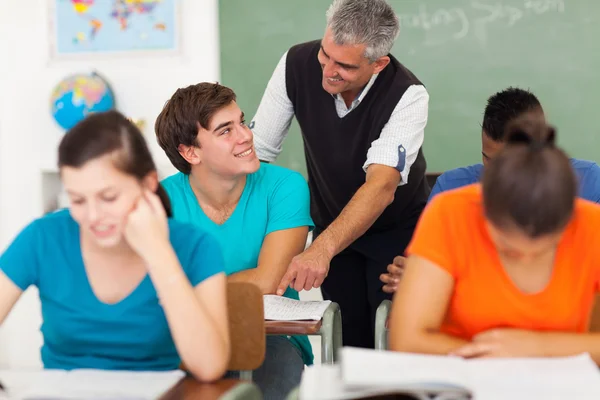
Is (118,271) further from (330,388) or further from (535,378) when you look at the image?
(535,378)

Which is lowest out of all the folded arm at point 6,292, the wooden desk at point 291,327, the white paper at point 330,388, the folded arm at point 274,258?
the wooden desk at point 291,327

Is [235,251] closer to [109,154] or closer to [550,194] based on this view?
[109,154]

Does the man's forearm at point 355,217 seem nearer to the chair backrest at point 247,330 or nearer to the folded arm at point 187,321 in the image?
the chair backrest at point 247,330

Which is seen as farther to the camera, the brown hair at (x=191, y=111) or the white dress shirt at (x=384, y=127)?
the white dress shirt at (x=384, y=127)

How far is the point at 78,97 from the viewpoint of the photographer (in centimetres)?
388

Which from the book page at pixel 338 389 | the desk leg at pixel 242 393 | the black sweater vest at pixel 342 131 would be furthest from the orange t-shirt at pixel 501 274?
the black sweater vest at pixel 342 131

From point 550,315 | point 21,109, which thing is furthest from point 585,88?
point 21,109

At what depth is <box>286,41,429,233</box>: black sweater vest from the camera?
2545 mm

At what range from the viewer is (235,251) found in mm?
2217

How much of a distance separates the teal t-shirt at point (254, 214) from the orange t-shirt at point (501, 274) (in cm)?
87

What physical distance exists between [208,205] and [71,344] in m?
0.84

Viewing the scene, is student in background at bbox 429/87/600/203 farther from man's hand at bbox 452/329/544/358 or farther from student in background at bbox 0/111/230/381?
student in background at bbox 0/111/230/381

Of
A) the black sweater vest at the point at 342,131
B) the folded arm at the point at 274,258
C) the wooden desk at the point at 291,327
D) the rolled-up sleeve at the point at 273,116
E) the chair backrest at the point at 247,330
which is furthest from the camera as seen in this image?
the rolled-up sleeve at the point at 273,116

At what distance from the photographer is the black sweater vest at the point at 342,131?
2545 millimetres
